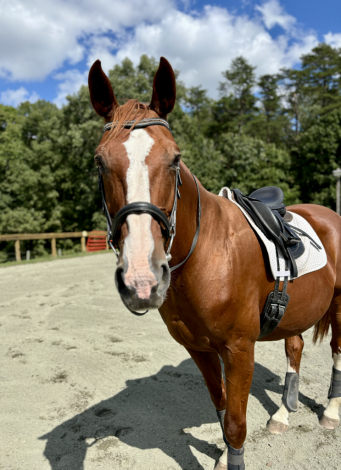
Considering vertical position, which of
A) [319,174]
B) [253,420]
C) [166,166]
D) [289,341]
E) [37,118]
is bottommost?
[253,420]

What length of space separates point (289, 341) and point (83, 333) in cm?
313

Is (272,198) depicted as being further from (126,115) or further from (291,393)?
(291,393)

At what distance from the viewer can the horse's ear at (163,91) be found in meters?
1.70

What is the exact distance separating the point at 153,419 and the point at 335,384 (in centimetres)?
180

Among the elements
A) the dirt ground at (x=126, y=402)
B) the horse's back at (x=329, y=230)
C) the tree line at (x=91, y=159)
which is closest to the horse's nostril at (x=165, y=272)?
the dirt ground at (x=126, y=402)

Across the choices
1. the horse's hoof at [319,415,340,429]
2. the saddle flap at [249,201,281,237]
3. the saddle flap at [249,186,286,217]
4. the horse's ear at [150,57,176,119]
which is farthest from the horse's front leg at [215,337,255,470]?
the horse's ear at [150,57,176,119]

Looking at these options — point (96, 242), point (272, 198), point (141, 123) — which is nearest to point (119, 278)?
point (141, 123)

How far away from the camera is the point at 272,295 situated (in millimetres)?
2264

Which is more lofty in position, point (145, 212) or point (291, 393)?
point (145, 212)

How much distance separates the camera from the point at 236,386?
78.4 inches

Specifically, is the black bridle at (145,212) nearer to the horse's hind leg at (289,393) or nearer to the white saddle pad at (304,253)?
the white saddle pad at (304,253)

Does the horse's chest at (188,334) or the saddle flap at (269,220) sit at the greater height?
the saddle flap at (269,220)

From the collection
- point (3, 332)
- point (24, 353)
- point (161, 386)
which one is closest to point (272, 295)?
point (161, 386)

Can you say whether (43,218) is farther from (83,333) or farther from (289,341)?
(289,341)
